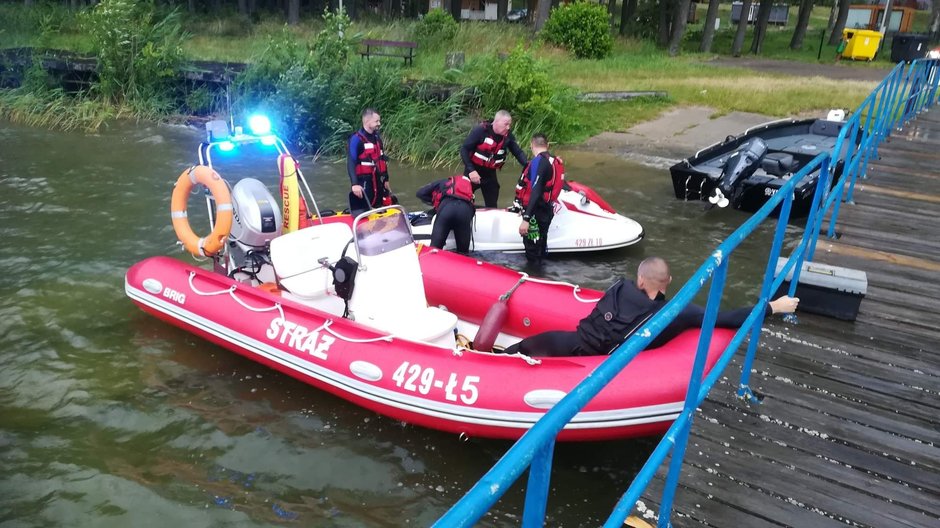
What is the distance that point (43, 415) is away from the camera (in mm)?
5477

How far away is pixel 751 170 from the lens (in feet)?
33.1

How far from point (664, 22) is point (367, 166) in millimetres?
22643

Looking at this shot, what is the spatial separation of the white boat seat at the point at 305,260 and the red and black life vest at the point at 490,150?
2505 millimetres

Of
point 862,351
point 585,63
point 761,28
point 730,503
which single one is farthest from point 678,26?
point 730,503

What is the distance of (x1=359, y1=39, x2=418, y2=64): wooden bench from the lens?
18.1 m

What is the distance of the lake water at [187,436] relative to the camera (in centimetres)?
459

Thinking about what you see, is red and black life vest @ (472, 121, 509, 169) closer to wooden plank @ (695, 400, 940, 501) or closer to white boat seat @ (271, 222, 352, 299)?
white boat seat @ (271, 222, 352, 299)

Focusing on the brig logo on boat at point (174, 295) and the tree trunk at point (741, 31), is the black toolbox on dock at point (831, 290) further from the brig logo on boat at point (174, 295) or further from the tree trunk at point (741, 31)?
the tree trunk at point (741, 31)

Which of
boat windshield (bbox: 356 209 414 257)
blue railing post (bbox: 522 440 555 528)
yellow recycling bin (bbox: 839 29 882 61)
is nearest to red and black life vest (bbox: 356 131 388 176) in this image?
boat windshield (bbox: 356 209 414 257)

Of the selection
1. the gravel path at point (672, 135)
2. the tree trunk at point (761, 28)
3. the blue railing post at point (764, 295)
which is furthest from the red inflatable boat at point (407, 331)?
the tree trunk at point (761, 28)

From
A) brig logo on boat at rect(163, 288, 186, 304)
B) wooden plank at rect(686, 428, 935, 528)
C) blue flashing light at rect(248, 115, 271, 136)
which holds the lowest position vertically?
brig logo on boat at rect(163, 288, 186, 304)

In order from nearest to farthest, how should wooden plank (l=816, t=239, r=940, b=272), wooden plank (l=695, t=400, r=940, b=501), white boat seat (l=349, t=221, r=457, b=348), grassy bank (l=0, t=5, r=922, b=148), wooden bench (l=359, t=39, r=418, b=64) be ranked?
1. wooden plank (l=695, t=400, r=940, b=501)
2. wooden plank (l=816, t=239, r=940, b=272)
3. white boat seat (l=349, t=221, r=457, b=348)
4. grassy bank (l=0, t=5, r=922, b=148)
5. wooden bench (l=359, t=39, r=418, b=64)

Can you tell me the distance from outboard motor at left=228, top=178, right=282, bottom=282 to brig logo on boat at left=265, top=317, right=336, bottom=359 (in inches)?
41.2

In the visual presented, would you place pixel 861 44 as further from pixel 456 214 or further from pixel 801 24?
pixel 456 214
